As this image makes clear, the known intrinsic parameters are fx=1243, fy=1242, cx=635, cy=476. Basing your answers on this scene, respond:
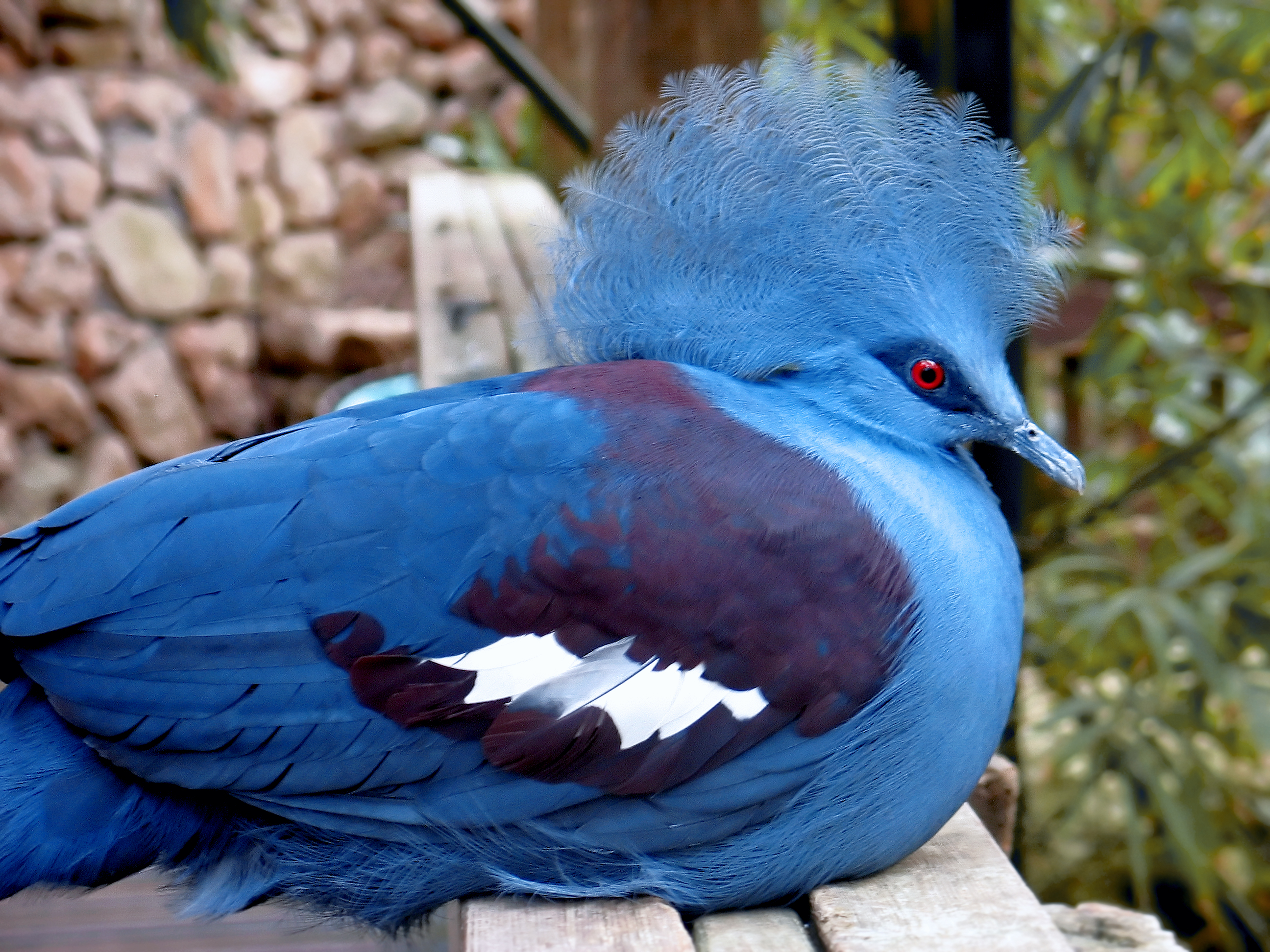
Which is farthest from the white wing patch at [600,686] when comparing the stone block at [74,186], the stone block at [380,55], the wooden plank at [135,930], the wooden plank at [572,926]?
the stone block at [380,55]

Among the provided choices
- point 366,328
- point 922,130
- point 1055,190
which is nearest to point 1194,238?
point 1055,190

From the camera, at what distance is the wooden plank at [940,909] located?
87 centimetres

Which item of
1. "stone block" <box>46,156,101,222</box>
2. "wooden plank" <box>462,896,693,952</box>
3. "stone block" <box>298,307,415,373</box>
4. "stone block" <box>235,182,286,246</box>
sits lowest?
"stone block" <box>298,307,415,373</box>

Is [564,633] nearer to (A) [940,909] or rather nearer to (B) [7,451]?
(A) [940,909]

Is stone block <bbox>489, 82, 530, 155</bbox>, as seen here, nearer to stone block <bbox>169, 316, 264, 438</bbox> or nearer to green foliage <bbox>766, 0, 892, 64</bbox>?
stone block <bbox>169, 316, 264, 438</bbox>

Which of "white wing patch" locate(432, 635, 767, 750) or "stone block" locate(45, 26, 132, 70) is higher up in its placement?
"stone block" locate(45, 26, 132, 70)

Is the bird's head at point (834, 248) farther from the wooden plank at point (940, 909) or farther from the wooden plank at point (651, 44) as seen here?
the wooden plank at point (651, 44)

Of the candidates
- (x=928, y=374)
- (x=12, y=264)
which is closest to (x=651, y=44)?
(x=928, y=374)

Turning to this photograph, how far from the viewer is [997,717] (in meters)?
1.00

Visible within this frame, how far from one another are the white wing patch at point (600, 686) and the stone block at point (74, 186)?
3.24 metres

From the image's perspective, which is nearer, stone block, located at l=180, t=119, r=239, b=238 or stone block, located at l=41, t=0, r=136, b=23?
stone block, located at l=41, t=0, r=136, b=23

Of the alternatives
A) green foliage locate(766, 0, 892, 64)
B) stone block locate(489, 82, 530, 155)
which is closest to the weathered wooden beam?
green foliage locate(766, 0, 892, 64)

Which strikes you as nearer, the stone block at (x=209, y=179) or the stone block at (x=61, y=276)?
the stone block at (x=61, y=276)

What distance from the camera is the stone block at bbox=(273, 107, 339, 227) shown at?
445 centimetres
